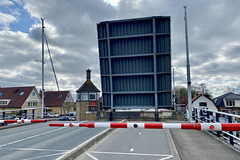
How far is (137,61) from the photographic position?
14938 mm

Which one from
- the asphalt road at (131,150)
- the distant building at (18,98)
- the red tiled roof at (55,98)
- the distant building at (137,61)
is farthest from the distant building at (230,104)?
the distant building at (18,98)

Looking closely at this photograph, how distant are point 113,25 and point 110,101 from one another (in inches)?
280

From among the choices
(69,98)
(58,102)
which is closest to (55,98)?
(58,102)

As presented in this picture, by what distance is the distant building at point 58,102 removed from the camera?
47125 mm

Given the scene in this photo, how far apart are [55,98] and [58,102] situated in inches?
80.9

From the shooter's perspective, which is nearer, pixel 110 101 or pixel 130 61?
pixel 130 61

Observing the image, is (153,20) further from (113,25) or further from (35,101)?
(35,101)

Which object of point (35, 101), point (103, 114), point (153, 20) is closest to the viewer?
point (153, 20)

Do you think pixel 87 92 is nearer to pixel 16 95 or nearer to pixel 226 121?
pixel 16 95

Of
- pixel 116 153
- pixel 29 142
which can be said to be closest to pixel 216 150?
pixel 116 153

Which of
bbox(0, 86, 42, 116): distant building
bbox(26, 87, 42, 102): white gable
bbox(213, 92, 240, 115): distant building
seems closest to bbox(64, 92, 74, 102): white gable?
bbox(26, 87, 42, 102): white gable

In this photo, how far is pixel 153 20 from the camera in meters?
13.5

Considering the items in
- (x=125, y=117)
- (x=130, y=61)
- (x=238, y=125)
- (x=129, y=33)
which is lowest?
(x=125, y=117)

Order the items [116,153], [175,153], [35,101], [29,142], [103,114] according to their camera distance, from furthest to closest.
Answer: [35,101]
[103,114]
[29,142]
[116,153]
[175,153]
